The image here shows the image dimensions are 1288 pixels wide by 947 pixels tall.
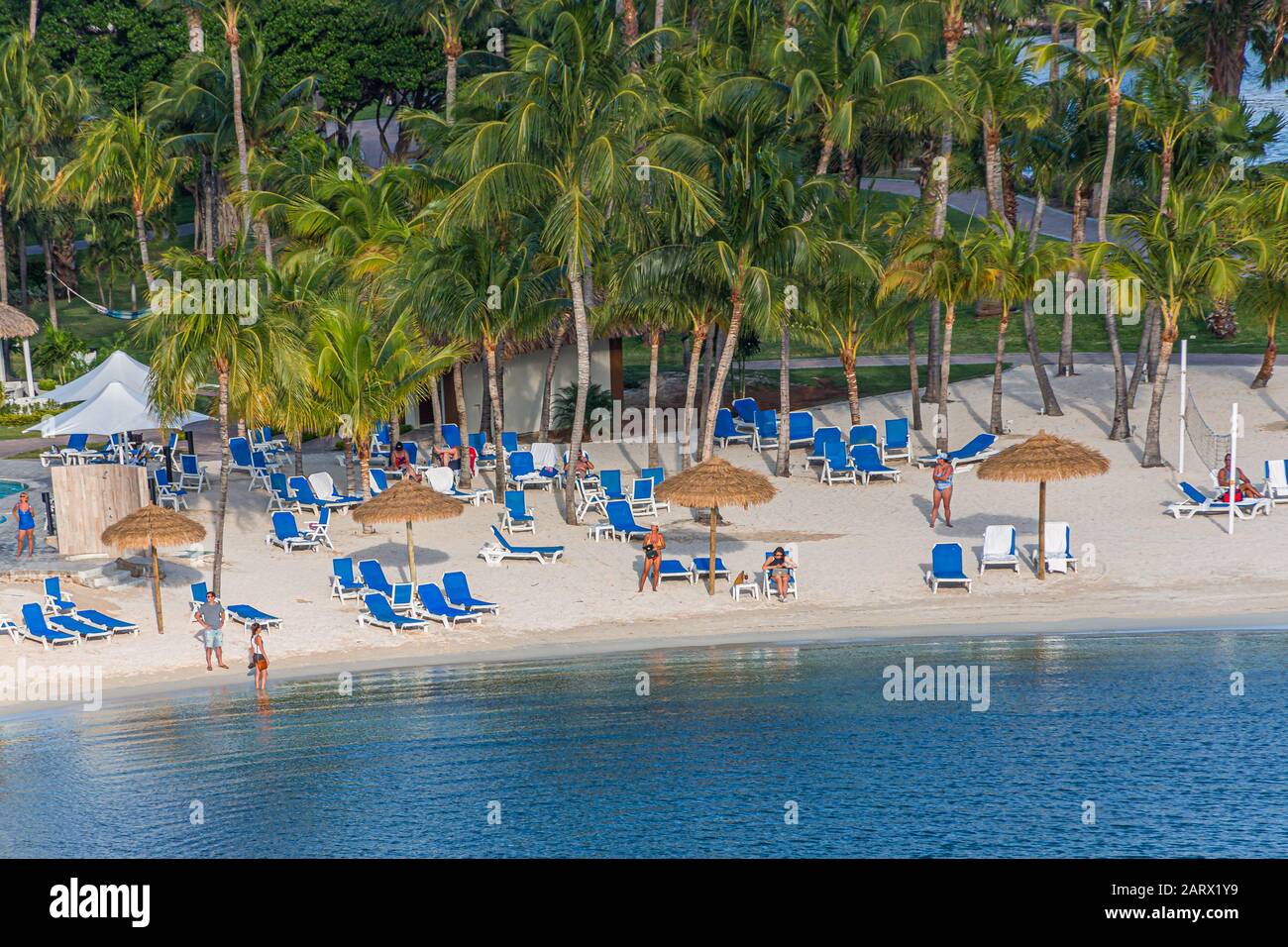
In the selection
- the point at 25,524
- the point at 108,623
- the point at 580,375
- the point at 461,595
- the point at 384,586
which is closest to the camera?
the point at 108,623

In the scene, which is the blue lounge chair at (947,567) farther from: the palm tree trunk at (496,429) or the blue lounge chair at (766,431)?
the blue lounge chair at (766,431)

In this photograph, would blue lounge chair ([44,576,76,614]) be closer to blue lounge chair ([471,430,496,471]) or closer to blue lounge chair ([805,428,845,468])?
blue lounge chair ([471,430,496,471])

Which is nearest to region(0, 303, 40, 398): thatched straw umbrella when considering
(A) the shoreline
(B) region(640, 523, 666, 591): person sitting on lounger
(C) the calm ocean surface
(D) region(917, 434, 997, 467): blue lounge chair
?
(A) the shoreline

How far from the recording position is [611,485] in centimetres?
2991

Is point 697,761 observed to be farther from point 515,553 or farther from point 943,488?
point 943,488

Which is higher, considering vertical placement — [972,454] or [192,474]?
[972,454]

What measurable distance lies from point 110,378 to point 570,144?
10.1 metres

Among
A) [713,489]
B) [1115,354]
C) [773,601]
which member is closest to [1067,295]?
[1115,354]

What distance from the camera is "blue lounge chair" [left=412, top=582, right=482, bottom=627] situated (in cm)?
2352

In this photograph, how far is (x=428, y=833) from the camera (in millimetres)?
16234

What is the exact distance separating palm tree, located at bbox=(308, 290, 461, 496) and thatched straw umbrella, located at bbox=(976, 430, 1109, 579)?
36.4 ft
